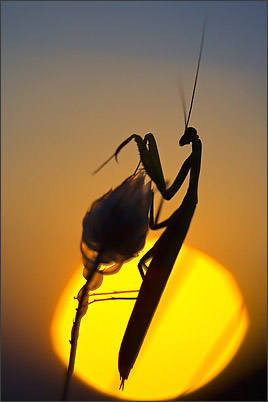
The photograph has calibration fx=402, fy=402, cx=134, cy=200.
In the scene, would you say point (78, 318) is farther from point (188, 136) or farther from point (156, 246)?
point (188, 136)

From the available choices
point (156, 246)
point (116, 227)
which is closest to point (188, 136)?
point (156, 246)

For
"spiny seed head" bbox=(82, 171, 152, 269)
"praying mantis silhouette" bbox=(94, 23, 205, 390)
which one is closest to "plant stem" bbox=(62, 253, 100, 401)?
"spiny seed head" bbox=(82, 171, 152, 269)

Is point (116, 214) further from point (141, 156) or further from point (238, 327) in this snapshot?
point (238, 327)

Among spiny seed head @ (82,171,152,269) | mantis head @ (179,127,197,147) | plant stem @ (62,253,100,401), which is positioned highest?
mantis head @ (179,127,197,147)

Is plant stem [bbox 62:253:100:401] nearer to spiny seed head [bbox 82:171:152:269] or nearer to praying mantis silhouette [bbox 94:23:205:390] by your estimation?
spiny seed head [bbox 82:171:152:269]

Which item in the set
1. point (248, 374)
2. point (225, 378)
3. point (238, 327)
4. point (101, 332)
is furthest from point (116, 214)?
point (248, 374)
